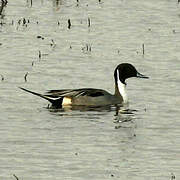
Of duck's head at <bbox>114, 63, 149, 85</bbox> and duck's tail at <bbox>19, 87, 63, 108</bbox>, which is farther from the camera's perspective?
duck's head at <bbox>114, 63, 149, 85</bbox>

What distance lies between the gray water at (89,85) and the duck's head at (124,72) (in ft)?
0.93

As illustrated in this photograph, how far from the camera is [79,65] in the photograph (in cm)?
2316

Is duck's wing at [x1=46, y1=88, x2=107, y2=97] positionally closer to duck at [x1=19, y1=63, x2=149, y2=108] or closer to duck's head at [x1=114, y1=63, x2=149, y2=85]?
duck at [x1=19, y1=63, x2=149, y2=108]

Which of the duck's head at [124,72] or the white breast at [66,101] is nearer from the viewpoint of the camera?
the white breast at [66,101]

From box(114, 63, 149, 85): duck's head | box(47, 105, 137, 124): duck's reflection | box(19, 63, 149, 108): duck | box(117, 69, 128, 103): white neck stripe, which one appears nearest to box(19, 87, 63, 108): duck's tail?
box(19, 63, 149, 108): duck

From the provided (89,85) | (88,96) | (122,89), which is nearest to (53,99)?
(88,96)

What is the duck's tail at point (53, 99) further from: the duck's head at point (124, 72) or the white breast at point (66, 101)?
the duck's head at point (124, 72)

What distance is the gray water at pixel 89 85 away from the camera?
15086mm

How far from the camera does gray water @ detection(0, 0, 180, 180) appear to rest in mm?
15086

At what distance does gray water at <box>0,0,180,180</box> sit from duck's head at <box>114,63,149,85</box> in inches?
11.2

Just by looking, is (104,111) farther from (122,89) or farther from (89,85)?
(89,85)

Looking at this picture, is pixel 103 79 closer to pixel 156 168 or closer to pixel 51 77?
pixel 51 77

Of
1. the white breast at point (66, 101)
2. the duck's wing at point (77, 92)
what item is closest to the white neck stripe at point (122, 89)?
the duck's wing at point (77, 92)

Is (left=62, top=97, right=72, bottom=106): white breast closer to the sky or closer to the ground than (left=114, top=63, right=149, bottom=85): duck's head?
closer to the ground
